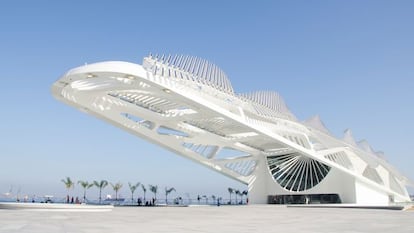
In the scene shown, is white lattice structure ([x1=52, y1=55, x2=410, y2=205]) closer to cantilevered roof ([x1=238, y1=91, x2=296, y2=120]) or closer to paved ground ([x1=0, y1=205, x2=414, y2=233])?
cantilevered roof ([x1=238, y1=91, x2=296, y2=120])

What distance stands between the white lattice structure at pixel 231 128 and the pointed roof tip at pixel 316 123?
0.15 m

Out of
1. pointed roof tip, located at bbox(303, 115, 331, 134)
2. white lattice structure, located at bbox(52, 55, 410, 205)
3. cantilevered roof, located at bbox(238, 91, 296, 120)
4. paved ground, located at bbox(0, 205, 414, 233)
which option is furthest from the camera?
pointed roof tip, located at bbox(303, 115, 331, 134)

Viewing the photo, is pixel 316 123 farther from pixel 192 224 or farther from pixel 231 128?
pixel 192 224

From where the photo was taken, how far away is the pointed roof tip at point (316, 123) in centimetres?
3986

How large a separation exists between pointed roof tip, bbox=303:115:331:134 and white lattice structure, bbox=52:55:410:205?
0.15 meters

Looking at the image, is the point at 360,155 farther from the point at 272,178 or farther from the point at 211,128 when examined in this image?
the point at 211,128

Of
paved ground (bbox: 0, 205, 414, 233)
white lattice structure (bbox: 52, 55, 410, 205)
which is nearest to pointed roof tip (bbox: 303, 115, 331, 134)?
white lattice structure (bbox: 52, 55, 410, 205)

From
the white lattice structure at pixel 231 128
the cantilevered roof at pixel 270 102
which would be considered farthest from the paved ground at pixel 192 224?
the cantilevered roof at pixel 270 102

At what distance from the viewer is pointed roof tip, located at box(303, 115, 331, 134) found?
39.9 metres

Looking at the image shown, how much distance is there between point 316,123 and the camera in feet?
134

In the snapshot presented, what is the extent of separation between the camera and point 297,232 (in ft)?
31.9

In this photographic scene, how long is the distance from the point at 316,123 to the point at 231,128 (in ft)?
30.6

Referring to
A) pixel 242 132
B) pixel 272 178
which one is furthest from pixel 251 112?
pixel 272 178

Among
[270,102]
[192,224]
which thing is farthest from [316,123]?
[192,224]
